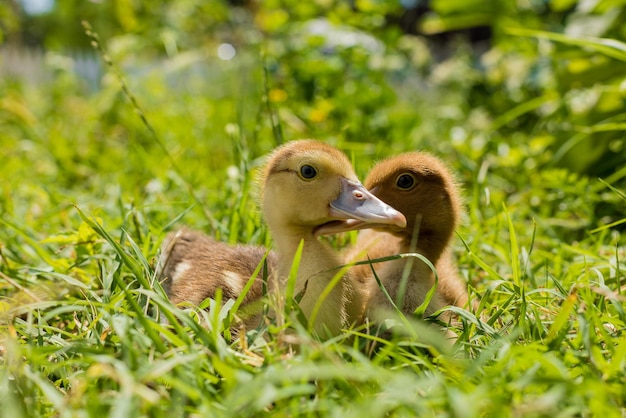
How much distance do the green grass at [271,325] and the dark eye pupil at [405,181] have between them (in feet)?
1.02

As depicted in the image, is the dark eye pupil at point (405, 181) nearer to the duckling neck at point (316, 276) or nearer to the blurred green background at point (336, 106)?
the duckling neck at point (316, 276)

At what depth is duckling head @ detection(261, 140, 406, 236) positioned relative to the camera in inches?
83.7

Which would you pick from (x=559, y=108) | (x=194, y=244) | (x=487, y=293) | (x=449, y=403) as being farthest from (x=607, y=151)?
(x=449, y=403)

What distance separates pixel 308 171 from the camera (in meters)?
2.19

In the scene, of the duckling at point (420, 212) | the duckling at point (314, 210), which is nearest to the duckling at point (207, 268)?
the duckling at point (314, 210)

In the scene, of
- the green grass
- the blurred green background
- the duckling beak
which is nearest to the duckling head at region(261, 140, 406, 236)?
the duckling beak

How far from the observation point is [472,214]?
3.08m

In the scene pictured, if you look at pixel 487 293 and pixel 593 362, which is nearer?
pixel 593 362

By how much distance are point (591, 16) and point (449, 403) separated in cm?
373

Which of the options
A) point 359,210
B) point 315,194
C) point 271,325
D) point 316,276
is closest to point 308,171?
point 315,194

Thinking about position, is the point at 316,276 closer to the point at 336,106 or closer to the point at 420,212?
the point at 420,212

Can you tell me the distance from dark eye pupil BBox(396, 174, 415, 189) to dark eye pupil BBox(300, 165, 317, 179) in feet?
1.12

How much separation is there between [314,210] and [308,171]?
0.42ft

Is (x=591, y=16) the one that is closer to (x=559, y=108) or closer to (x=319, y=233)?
(x=559, y=108)
